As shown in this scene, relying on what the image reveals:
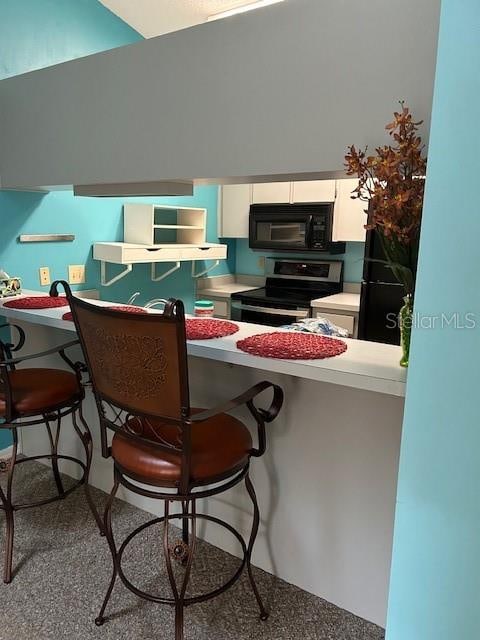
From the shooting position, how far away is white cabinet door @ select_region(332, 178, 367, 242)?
3.48 m

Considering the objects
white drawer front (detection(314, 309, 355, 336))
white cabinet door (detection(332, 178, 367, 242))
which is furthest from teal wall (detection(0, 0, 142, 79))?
white drawer front (detection(314, 309, 355, 336))

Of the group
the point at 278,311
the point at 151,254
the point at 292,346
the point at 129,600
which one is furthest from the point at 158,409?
the point at 278,311

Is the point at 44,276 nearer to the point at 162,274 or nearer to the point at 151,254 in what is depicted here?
the point at 151,254

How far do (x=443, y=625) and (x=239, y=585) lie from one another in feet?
3.38

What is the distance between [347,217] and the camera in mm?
3535

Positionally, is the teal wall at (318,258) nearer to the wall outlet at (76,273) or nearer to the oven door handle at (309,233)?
the oven door handle at (309,233)

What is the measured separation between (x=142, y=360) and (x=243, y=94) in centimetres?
97

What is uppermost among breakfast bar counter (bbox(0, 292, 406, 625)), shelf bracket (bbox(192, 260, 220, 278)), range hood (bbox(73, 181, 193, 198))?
range hood (bbox(73, 181, 193, 198))

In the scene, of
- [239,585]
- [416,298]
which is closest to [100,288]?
[239,585]

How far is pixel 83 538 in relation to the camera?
2.05 metres

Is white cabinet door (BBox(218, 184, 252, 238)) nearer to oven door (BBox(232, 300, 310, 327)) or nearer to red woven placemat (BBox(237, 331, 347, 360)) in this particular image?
oven door (BBox(232, 300, 310, 327))

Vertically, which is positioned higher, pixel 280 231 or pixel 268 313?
pixel 280 231

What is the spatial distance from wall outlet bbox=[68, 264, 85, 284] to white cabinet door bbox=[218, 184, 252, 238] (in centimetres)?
153

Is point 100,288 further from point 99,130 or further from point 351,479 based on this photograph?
point 351,479
